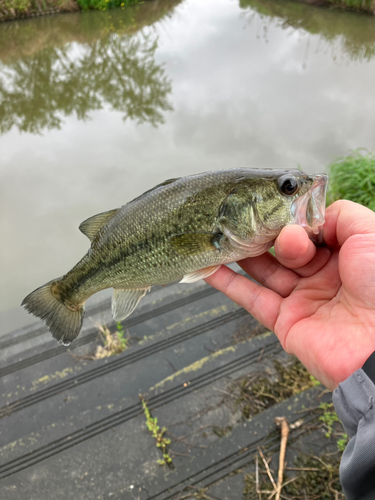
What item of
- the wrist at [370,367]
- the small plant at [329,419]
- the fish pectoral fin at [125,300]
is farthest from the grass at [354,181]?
the fish pectoral fin at [125,300]

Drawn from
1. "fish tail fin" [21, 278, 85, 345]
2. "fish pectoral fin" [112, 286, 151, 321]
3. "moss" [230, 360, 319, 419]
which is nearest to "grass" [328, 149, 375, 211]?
"moss" [230, 360, 319, 419]

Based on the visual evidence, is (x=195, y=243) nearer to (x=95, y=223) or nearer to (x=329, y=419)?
(x=95, y=223)

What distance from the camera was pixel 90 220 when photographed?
2.17m

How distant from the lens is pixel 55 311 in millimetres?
2234

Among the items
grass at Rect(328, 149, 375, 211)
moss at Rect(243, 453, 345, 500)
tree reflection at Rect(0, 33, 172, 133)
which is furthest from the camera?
tree reflection at Rect(0, 33, 172, 133)

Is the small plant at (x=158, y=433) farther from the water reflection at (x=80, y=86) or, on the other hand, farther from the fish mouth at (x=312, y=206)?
the water reflection at (x=80, y=86)

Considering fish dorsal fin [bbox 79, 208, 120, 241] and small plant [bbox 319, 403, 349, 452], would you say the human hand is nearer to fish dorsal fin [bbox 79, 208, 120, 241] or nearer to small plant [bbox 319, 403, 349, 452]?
fish dorsal fin [bbox 79, 208, 120, 241]

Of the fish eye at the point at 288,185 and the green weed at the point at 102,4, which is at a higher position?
the green weed at the point at 102,4

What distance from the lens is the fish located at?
1.74m

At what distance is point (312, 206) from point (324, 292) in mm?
551

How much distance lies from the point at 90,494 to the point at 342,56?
14.8m

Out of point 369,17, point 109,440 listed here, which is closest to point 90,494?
point 109,440

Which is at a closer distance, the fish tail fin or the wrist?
the wrist

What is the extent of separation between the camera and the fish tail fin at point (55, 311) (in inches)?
87.2
